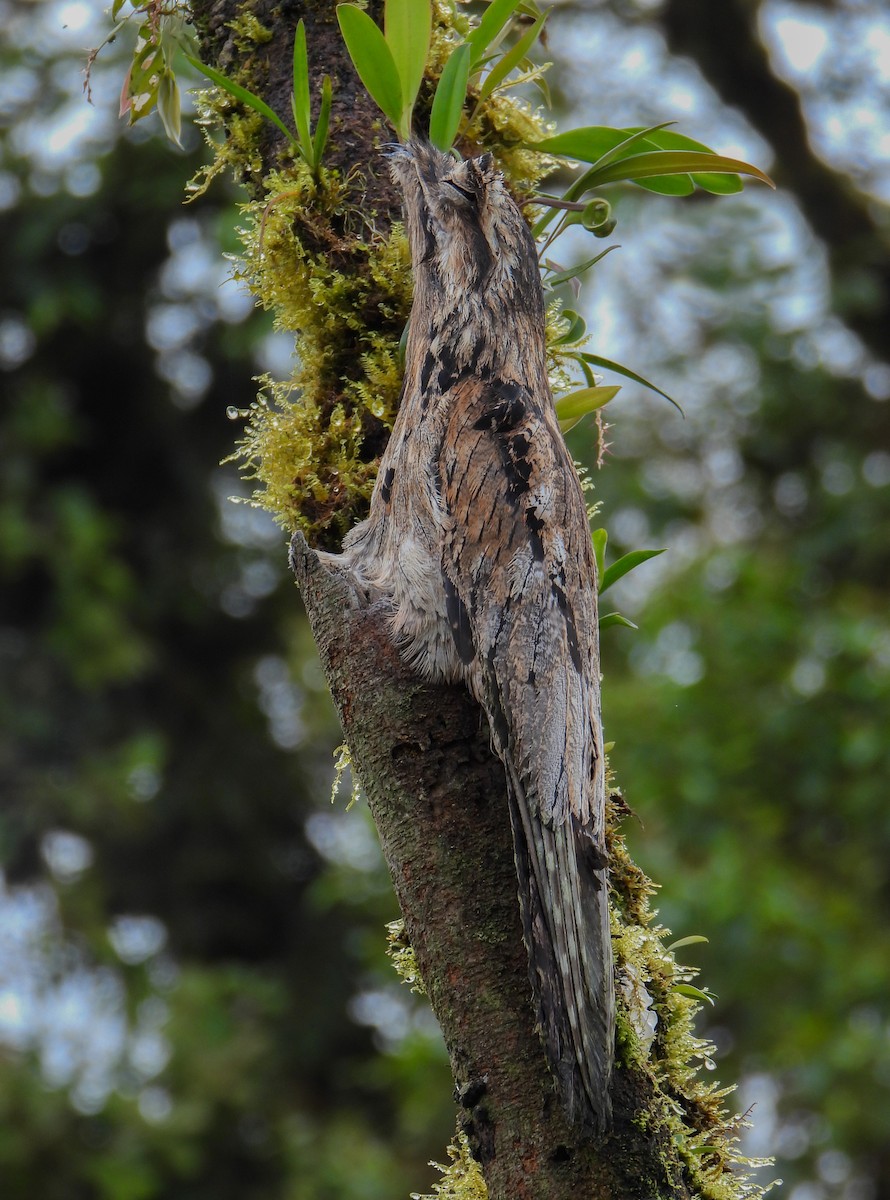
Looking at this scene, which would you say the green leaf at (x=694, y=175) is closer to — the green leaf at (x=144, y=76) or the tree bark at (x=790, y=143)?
the green leaf at (x=144, y=76)

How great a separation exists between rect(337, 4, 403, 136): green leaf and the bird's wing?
1.55 ft

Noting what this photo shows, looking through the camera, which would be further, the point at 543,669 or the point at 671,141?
the point at 671,141

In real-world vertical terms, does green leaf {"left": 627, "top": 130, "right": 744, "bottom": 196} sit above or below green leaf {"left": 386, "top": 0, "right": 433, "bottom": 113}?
above

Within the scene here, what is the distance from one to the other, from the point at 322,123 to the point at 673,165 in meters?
0.54

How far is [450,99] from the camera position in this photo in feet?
5.42

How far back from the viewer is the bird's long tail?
4.09ft

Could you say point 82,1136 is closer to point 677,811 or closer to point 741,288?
point 677,811

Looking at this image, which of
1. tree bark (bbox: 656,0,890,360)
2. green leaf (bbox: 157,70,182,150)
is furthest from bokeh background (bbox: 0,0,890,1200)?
green leaf (bbox: 157,70,182,150)

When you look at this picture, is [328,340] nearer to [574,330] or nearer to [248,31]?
[574,330]

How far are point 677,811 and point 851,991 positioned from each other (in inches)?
41.7

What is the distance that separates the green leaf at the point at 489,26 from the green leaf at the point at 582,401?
518 mm

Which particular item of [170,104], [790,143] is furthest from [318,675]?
[170,104]

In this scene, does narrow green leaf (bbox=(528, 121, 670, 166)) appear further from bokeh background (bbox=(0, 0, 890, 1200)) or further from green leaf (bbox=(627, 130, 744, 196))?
bokeh background (bbox=(0, 0, 890, 1200))

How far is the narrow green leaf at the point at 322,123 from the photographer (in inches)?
66.5
